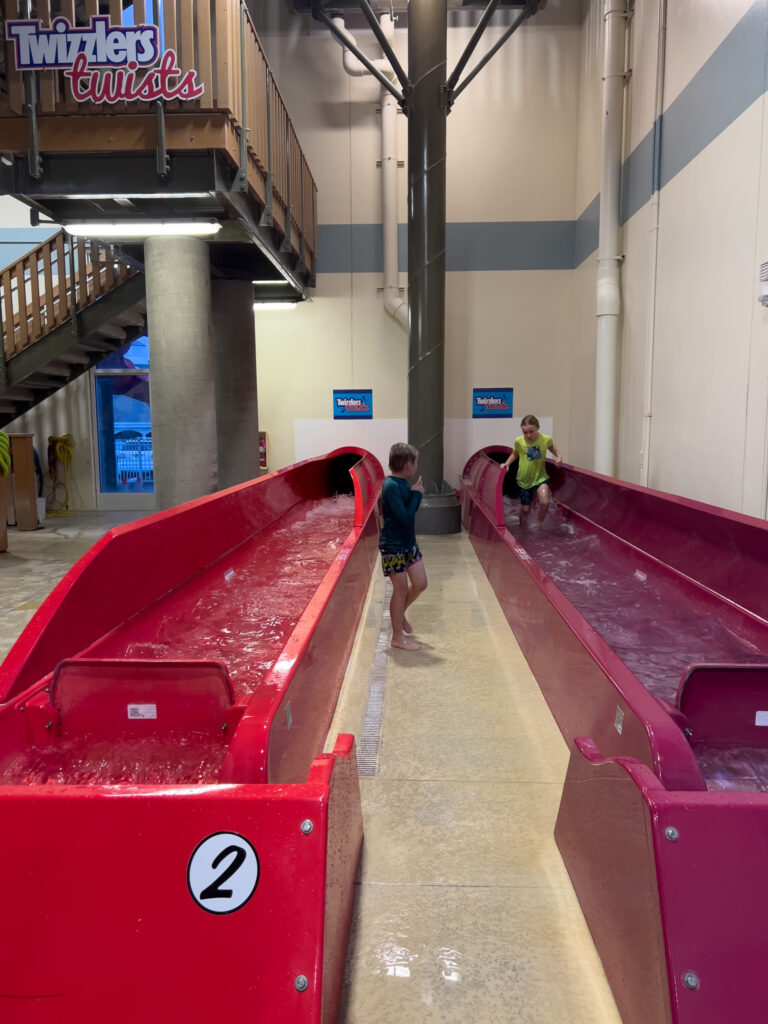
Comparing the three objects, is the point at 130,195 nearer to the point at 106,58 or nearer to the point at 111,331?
the point at 106,58

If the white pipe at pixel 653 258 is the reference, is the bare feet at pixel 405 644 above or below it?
below

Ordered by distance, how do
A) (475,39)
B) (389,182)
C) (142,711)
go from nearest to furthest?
(142,711), (475,39), (389,182)

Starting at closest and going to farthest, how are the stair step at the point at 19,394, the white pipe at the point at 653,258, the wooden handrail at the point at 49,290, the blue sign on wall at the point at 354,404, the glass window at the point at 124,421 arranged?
the white pipe at the point at 653,258 < the wooden handrail at the point at 49,290 < the stair step at the point at 19,394 < the glass window at the point at 124,421 < the blue sign on wall at the point at 354,404

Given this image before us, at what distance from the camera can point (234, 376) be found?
7.96 m

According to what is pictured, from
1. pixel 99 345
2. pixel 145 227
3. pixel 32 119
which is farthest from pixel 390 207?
pixel 32 119

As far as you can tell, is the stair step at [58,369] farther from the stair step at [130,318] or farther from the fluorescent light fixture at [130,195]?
the fluorescent light fixture at [130,195]

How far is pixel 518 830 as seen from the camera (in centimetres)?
214

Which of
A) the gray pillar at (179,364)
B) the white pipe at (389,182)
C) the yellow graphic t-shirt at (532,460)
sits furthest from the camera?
the white pipe at (389,182)

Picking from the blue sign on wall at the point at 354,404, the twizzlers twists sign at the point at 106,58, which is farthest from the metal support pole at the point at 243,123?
the blue sign on wall at the point at 354,404

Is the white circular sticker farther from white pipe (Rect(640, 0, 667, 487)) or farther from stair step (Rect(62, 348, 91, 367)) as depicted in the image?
stair step (Rect(62, 348, 91, 367))

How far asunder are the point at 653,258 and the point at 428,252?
2423mm

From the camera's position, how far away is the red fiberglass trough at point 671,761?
1200 millimetres

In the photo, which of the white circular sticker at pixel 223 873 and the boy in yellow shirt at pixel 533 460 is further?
the boy in yellow shirt at pixel 533 460

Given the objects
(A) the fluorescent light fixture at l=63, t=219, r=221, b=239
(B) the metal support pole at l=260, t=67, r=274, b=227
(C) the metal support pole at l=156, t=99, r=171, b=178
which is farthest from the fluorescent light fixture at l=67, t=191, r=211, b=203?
(B) the metal support pole at l=260, t=67, r=274, b=227
